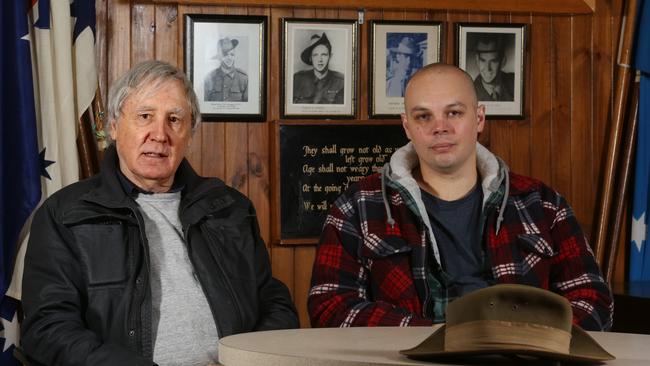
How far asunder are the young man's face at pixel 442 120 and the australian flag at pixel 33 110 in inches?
46.9

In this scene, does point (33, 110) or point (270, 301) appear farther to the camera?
point (33, 110)

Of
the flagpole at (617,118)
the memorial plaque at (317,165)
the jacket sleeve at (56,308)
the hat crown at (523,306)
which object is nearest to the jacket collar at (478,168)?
the memorial plaque at (317,165)

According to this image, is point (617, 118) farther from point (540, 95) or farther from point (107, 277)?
point (107, 277)

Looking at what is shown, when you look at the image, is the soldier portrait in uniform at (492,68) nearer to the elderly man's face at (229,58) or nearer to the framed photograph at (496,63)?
the framed photograph at (496,63)

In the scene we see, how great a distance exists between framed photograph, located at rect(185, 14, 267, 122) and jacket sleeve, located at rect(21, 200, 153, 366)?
3.98 feet

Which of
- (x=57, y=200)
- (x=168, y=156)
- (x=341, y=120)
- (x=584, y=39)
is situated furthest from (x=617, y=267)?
(x=57, y=200)

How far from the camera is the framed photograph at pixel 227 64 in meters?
3.54

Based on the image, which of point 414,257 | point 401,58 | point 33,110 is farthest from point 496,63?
point 33,110

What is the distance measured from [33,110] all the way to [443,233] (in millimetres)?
1433

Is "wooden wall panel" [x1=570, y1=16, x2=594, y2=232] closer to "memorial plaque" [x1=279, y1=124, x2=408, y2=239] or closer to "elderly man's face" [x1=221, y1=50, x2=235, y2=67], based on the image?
"memorial plaque" [x1=279, y1=124, x2=408, y2=239]

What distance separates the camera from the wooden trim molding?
3.56 metres

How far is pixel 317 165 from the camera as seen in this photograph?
365 centimetres

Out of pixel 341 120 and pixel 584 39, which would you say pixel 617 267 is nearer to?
pixel 584 39

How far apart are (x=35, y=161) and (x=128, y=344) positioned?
110 centimetres
